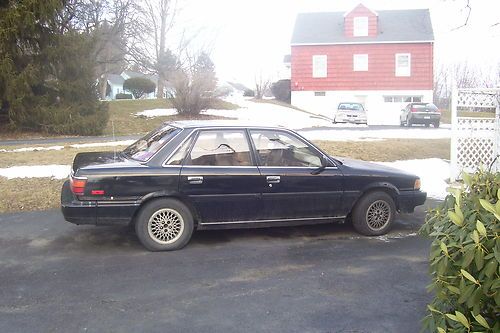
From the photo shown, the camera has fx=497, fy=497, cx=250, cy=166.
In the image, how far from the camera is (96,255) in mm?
5504

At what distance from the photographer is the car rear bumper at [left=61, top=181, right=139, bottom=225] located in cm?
540

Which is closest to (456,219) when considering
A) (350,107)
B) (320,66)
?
(350,107)

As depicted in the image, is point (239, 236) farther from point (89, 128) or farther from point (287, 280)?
point (89, 128)

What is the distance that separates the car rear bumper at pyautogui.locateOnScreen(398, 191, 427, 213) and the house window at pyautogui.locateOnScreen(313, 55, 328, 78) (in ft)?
104

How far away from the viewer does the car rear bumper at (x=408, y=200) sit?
6.51m

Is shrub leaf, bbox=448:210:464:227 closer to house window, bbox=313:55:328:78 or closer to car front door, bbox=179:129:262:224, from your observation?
car front door, bbox=179:129:262:224

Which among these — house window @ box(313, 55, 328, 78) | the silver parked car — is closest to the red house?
house window @ box(313, 55, 328, 78)

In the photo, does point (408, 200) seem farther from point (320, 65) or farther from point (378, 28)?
point (378, 28)

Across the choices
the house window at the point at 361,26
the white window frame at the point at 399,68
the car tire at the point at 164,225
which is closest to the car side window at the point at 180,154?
the car tire at the point at 164,225

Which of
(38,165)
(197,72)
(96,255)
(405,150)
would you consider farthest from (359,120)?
(96,255)

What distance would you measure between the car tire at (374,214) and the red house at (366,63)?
98.5ft

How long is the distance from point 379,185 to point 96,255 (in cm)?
353

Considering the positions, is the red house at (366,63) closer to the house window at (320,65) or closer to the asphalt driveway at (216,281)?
the house window at (320,65)

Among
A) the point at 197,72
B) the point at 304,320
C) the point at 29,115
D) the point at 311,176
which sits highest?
the point at 197,72
